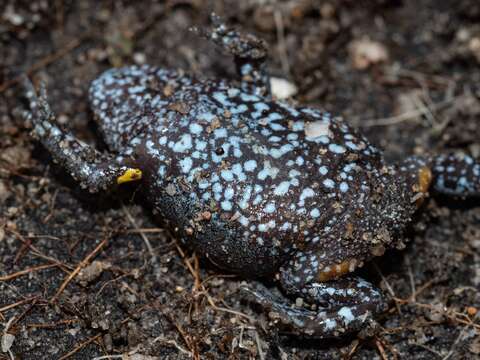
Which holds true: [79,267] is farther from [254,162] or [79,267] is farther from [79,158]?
[254,162]

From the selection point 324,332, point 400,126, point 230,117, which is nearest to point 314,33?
point 400,126

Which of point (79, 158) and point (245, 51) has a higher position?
point (245, 51)

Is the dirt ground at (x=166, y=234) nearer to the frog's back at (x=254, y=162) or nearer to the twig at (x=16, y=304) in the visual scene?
the twig at (x=16, y=304)

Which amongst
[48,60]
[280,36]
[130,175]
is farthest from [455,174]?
[48,60]

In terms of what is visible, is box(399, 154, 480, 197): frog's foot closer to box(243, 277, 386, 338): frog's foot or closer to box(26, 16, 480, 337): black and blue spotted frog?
box(26, 16, 480, 337): black and blue spotted frog

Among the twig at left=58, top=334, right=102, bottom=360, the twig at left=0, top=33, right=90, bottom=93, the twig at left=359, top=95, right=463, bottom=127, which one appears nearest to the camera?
the twig at left=58, top=334, right=102, bottom=360

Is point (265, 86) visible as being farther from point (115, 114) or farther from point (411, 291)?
point (411, 291)

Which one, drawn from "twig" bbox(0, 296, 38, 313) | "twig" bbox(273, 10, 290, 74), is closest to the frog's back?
"twig" bbox(0, 296, 38, 313)
